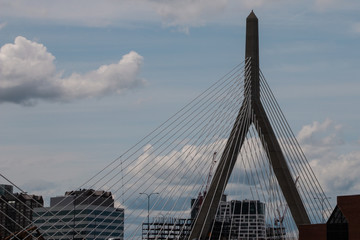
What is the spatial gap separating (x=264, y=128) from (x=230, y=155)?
404 cm

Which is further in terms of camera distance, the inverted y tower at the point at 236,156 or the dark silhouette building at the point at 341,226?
the dark silhouette building at the point at 341,226

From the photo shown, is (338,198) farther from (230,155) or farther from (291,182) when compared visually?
(230,155)

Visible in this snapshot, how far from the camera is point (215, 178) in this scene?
217 ft

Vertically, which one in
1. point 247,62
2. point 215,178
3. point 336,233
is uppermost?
point 247,62

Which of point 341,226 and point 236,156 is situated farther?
point 341,226

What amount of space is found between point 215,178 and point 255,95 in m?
8.23

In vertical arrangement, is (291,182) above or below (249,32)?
below

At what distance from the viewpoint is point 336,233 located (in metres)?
68.6

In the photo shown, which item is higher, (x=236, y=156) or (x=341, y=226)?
(x=236, y=156)

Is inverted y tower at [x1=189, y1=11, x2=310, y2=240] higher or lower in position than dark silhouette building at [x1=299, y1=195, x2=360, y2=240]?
higher

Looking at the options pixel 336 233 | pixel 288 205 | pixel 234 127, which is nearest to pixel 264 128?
pixel 234 127

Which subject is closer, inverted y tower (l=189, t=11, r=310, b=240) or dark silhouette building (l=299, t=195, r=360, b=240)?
inverted y tower (l=189, t=11, r=310, b=240)

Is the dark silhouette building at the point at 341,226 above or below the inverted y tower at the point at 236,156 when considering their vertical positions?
below

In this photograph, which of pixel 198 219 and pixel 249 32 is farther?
pixel 249 32
